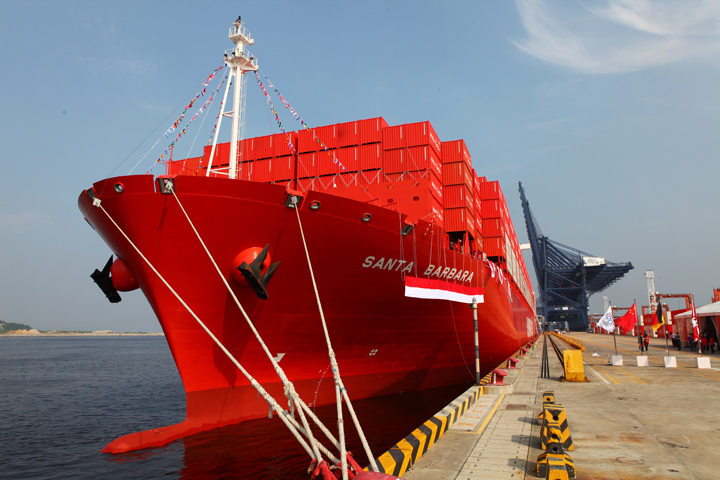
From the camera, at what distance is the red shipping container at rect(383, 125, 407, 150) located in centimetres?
1656

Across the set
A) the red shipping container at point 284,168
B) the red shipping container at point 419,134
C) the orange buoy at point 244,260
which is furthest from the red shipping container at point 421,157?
the orange buoy at point 244,260

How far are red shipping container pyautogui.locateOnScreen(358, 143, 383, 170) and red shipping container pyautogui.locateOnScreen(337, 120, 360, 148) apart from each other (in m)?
0.53

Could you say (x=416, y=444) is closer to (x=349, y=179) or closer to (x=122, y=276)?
(x=122, y=276)

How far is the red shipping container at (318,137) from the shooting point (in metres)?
17.2

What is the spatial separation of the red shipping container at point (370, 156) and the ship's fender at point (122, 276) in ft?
30.1

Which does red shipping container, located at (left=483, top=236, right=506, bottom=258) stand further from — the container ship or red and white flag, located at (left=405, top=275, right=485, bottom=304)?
red and white flag, located at (left=405, top=275, right=485, bottom=304)

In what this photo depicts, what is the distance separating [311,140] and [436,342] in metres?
9.27

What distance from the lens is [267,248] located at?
903 cm

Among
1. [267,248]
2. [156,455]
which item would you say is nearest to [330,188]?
[267,248]

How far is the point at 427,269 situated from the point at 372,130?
267 inches

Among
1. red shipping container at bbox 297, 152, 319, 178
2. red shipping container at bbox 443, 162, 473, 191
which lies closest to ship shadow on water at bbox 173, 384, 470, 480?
red shipping container at bbox 297, 152, 319, 178

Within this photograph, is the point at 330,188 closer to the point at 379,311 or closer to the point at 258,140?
the point at 258,140

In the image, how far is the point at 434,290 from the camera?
40.7 ft

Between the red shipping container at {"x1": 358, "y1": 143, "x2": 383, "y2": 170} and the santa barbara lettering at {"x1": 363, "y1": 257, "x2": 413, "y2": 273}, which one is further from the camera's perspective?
the red shipping container at {"x1": 358, "y1": 143, "x2": 383, "y2": 170}
